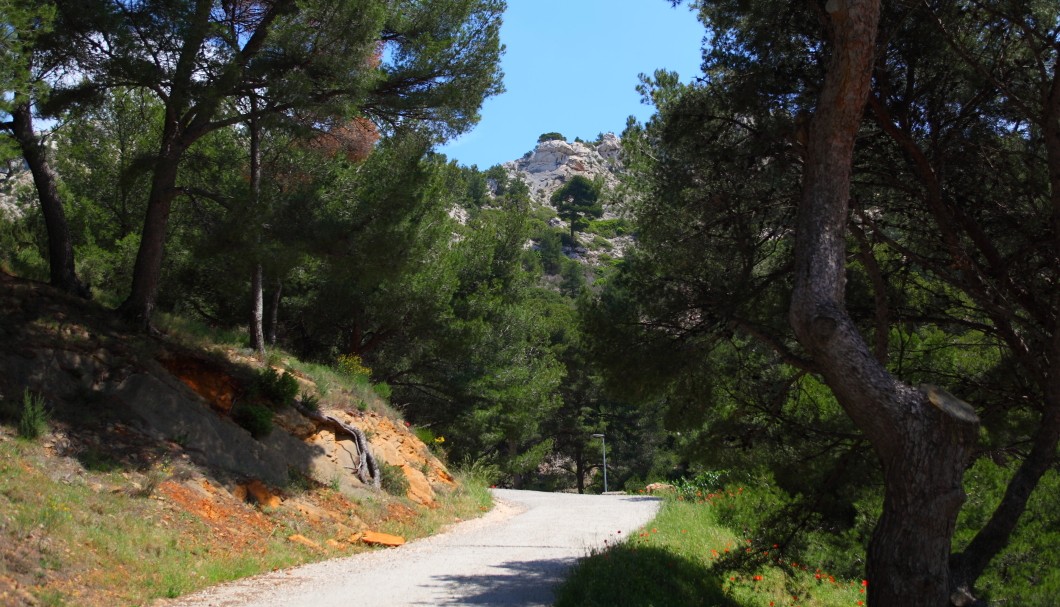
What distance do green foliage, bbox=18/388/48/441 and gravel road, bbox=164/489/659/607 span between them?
111 inches

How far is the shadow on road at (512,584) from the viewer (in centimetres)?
686

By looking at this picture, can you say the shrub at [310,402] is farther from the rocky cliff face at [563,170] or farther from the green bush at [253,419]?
the rocky cliff face at [563,170]

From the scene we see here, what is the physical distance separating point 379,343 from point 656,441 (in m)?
27.2

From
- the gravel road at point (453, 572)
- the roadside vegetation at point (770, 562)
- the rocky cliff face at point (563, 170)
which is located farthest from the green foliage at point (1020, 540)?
the rocky cliff face at point (563, 170)

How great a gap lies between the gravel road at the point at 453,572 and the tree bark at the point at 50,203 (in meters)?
6.29

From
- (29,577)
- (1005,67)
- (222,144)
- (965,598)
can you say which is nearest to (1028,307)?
(1005,67)

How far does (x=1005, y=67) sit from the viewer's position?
754cm

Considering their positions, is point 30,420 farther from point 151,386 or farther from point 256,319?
point 256,319

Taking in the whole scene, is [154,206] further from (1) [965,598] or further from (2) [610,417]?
(2) [610,417]

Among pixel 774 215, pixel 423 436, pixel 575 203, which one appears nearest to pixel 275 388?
pixel 423 436

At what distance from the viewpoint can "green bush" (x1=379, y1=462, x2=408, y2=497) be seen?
1273 centimetres

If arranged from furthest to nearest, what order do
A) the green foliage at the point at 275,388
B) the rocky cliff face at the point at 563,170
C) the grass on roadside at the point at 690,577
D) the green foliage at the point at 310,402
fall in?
the rocky cliff face at the point at 563,170, the green foliage at the point at 310,402, the green foliage at the point at 275,388, the grass on roadside at the point at 690,577

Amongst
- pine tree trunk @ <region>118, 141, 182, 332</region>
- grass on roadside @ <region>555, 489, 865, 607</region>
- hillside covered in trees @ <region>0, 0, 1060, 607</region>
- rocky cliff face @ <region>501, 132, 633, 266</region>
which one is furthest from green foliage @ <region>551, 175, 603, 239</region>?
grass on roadside @ <region>555, 489, 865, 607</region>

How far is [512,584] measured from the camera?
7.77m
